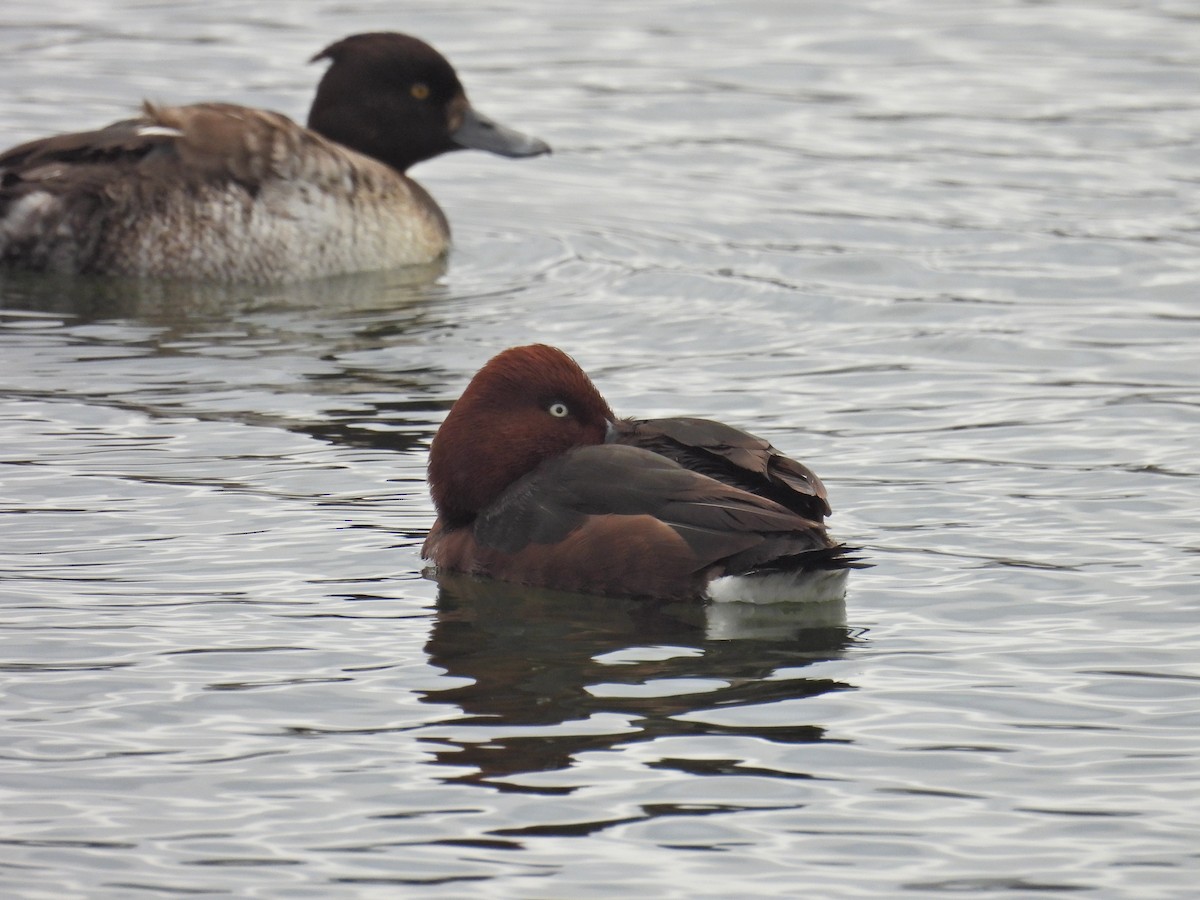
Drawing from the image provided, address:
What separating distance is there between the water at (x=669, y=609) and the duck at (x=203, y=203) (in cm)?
24

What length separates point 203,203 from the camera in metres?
12.6

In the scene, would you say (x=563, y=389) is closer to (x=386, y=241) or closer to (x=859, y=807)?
(x=859, y=807)

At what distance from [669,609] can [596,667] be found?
577mm

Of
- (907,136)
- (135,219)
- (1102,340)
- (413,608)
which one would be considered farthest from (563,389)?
(907,136)

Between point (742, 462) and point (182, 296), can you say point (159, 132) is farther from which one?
point (742, 462)

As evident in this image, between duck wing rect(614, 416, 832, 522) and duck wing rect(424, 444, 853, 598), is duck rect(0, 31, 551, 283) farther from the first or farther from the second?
duck wing rect(614, 416, 832, 522)

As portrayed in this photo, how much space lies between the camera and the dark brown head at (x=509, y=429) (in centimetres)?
787

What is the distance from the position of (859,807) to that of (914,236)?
830 centimetres

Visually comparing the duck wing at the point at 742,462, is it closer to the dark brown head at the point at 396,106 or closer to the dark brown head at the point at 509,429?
the dark brown head at the point at 509,429

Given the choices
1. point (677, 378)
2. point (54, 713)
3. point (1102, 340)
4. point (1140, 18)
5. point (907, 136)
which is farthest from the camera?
point (1140, 18)

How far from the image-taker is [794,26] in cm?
2048

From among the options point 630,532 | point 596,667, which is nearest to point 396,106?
point 630,532

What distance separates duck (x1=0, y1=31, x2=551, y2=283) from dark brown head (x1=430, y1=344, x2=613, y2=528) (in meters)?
5.10

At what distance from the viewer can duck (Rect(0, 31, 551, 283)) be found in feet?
41.1
